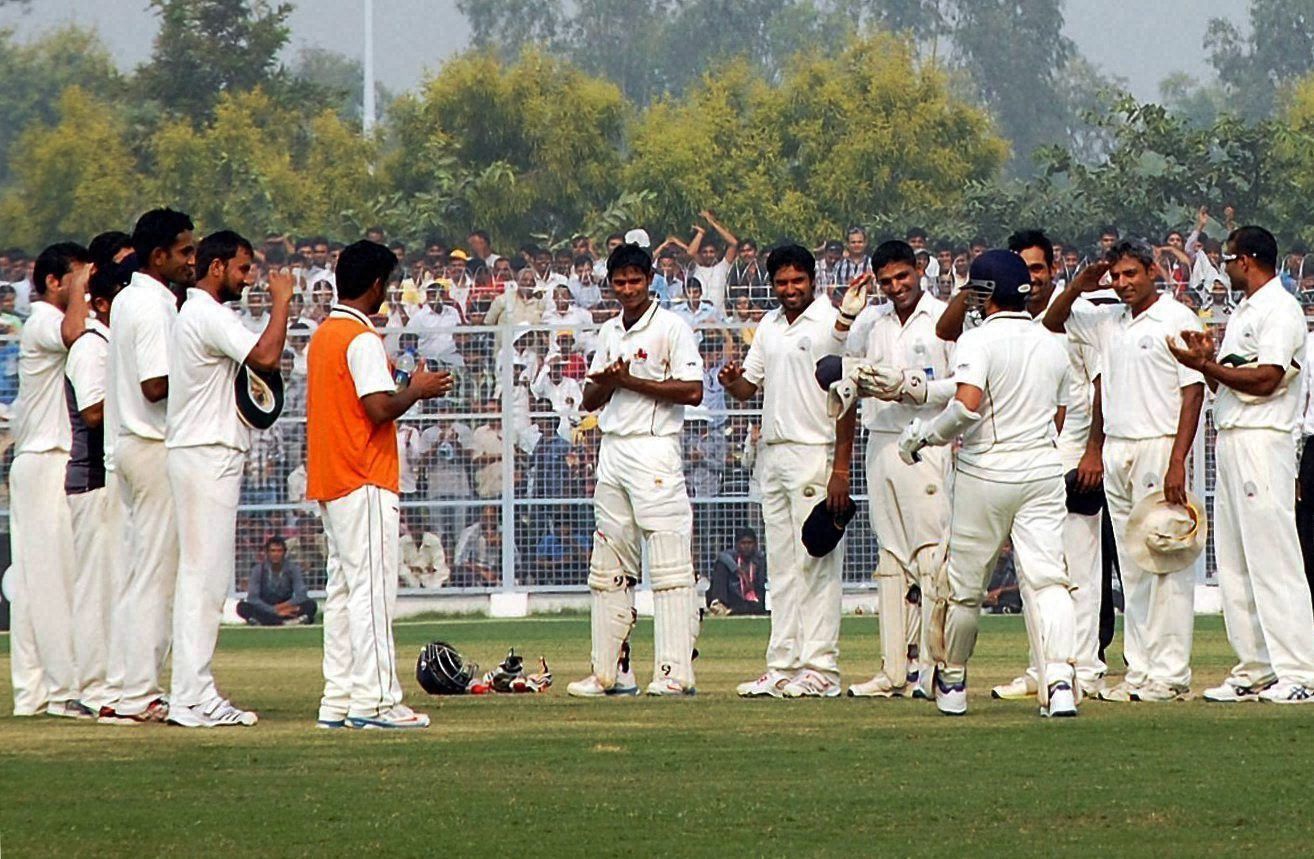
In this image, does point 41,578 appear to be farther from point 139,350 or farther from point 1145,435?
point 1145,435

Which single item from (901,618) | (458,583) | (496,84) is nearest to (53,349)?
(901,618)

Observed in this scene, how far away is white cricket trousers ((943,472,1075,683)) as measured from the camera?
11922 millimetres

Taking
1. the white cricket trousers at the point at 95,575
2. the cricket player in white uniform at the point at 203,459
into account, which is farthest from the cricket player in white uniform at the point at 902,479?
the white cricket trousers at the point at 95,575

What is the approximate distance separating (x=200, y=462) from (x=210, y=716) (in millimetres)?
1250

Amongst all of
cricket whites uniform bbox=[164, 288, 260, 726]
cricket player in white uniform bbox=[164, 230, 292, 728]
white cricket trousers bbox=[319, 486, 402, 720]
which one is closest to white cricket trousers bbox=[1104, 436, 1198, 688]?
white cricket trousers bbox=[319, 486, 402, 720]

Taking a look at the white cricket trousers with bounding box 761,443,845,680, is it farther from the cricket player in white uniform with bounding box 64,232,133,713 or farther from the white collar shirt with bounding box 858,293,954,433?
the cricket player in white uniform with bounding box 64,232,133,713

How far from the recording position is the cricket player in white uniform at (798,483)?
Answer: 45.5 feet

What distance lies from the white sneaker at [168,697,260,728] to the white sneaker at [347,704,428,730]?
0.60 m

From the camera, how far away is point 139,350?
12.2 metres

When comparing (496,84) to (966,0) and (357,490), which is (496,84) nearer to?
(357,490)

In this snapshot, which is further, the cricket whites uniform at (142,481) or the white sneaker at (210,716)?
the cricket whites uniform at (142,481)

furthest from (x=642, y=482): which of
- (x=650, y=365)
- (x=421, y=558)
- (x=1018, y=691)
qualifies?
(x=421, y=558)

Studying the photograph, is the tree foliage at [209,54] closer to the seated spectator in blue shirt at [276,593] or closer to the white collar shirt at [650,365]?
the seated spectator in blue shirt at [276,593]

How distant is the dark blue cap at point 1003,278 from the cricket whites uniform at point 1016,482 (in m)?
0.11
